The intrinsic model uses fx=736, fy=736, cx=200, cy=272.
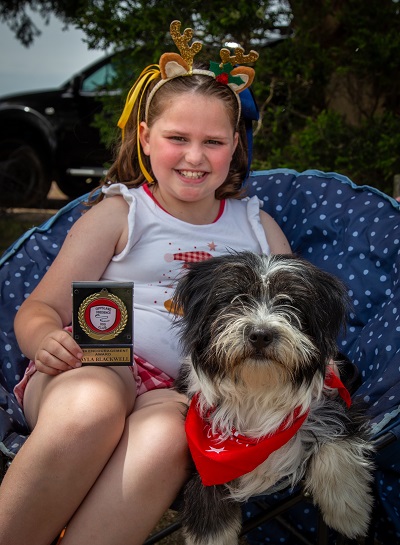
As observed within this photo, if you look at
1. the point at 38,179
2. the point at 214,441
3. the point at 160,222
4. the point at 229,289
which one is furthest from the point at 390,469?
the point at 38,179

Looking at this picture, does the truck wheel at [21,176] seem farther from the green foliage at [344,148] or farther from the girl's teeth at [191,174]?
the girl's teeth at [191,174]

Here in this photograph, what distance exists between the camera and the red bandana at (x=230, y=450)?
75.3 inches

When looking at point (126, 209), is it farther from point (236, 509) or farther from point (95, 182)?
point (95, 182)

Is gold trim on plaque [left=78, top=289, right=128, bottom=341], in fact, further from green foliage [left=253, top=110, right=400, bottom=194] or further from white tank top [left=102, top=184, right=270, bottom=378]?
green foliage [left=253, top=110, right=400, bottom=194]

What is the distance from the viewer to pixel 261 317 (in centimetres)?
181

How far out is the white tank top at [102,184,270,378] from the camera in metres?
2.38

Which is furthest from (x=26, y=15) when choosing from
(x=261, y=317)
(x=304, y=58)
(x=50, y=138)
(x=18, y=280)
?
(x=261, y=317)

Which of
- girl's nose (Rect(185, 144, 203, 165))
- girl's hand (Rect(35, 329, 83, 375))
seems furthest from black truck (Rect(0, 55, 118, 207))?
girl's hand (Rect(35, 329, 83, 375))

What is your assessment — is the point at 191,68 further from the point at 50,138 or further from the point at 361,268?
the point at 50,138

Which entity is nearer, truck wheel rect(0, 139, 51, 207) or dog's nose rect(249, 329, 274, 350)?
dog's nose rect(249, 329, 274, 350)

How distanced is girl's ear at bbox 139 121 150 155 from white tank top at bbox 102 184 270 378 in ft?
0.50

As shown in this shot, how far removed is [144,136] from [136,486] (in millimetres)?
1266

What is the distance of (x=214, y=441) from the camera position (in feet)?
6.51

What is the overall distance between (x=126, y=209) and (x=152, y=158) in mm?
198
